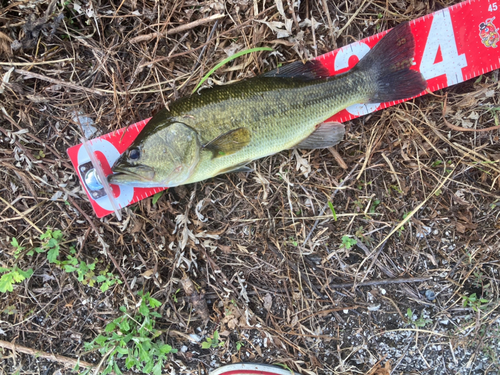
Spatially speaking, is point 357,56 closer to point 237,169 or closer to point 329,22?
point 329,22

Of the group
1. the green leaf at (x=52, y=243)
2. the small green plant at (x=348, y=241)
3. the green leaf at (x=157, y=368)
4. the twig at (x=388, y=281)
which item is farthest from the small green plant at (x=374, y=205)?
the green leaf at (x=52, y=243)

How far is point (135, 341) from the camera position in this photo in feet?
9.43

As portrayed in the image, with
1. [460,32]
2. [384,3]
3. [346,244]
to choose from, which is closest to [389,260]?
[346,244]

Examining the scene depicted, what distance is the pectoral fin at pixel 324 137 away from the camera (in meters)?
2.79

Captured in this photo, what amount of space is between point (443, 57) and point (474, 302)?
2474 mm

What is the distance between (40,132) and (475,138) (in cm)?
434

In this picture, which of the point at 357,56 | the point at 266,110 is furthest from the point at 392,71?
the point at 266,110

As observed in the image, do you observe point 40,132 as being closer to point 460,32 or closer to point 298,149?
point 298,149

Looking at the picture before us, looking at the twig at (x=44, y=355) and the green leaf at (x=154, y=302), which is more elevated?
the green leaf at (x=154, y=302)

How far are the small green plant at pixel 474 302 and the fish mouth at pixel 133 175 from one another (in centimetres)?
332

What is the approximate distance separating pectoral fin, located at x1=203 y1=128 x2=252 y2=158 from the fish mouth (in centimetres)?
52

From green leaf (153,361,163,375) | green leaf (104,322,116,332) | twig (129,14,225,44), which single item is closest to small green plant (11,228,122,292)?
green leaf (104,322,116,332)

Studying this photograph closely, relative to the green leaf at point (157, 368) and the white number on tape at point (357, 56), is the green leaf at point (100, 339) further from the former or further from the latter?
the white number on tape at point (357, 56)

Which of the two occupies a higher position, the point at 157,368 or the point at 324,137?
the point at 324,137
